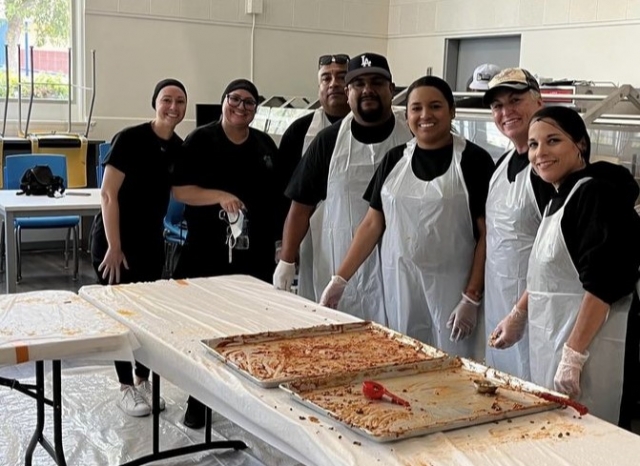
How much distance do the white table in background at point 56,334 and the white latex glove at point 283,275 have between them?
76cm

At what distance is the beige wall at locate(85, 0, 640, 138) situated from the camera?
5832mm

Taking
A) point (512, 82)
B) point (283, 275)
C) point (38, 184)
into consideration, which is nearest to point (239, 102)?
point (283, 275)

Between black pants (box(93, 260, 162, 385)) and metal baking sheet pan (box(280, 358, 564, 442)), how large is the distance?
159 cm

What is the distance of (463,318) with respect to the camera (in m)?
2.48

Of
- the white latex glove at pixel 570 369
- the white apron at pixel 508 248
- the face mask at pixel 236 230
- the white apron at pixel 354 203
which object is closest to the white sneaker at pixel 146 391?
the face mask at pixel 236 230

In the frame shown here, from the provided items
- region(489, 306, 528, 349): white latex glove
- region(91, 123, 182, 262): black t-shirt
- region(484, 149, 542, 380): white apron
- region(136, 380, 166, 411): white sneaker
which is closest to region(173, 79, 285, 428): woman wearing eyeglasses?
region(91, 123, 182, 262): black t-shirt

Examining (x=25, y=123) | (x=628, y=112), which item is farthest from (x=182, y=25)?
(x=628, y=112)

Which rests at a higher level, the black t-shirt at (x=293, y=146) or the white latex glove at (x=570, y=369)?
the black t-shirt at (x=293, y=146)

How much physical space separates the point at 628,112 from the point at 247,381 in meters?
3.09

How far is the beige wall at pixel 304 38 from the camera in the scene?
5.83 m

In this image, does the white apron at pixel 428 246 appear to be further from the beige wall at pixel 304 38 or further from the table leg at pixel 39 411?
the beige wall at pixel 304 38

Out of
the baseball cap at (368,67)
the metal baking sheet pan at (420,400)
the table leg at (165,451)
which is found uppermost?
the baseball cap at (368,67)

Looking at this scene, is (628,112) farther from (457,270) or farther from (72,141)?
(72,141)

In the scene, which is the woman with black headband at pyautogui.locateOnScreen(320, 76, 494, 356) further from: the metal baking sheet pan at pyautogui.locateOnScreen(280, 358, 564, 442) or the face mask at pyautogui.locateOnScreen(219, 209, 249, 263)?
the metal baking sheet pan at pyautogui.locateOnScreen(280, 358, 564, 442)
